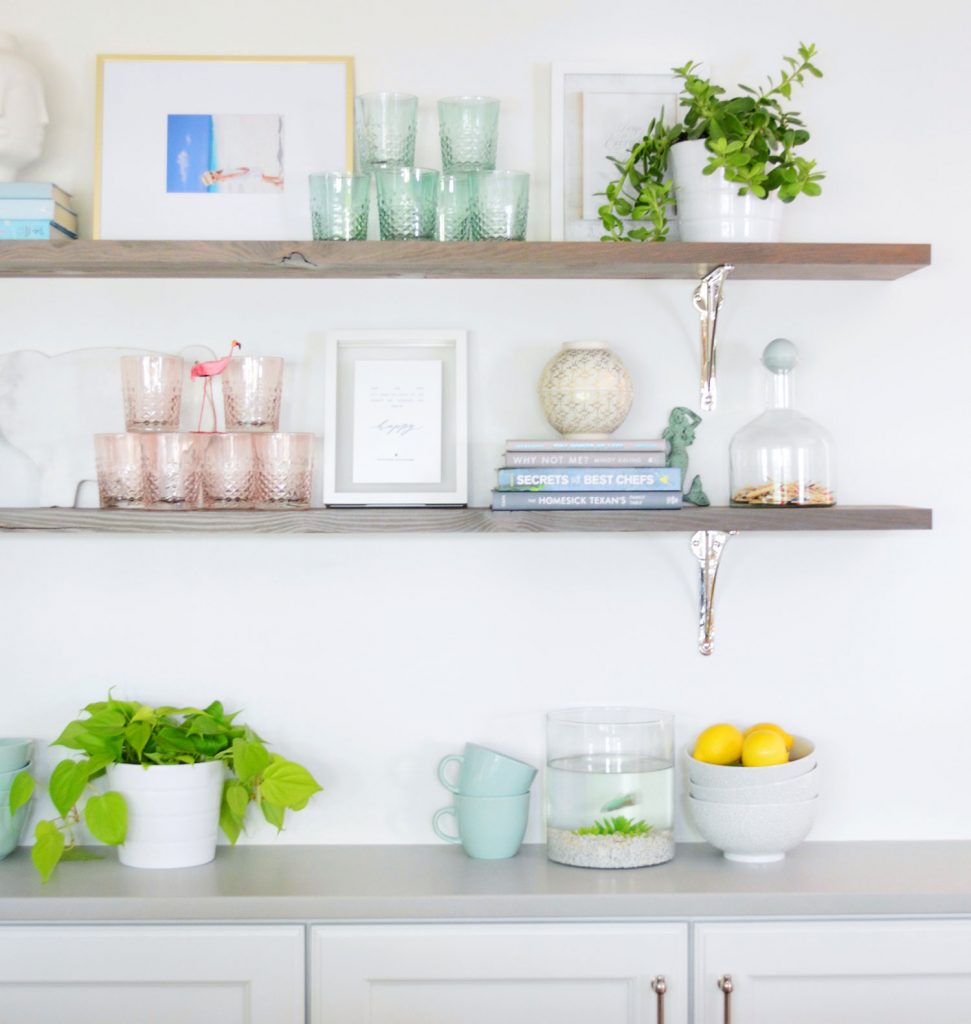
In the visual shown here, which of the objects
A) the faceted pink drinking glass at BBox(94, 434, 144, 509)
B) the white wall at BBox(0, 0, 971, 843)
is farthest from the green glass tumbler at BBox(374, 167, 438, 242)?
the faceted pink drinking glass at BBox(94, 434, 144, 509)

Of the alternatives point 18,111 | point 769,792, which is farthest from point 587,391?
point 18,111

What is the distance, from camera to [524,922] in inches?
69.4

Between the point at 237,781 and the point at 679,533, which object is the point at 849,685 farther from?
the point at 237,781

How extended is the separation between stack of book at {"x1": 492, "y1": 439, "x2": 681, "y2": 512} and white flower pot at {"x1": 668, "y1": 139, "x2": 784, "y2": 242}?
1.13 feet

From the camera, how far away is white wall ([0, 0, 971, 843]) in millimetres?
2053

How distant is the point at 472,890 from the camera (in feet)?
5.85

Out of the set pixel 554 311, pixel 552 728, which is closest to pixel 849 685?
pixel 552 728

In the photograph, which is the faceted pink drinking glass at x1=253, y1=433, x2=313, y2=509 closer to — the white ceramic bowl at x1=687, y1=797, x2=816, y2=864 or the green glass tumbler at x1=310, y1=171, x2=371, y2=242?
the green glass tumbler at x1=310, y1=171, x2=371, y2=242

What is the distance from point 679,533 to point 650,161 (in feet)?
1.99

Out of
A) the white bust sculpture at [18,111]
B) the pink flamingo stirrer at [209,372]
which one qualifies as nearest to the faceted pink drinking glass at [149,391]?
the pink flamingo stirrer at [209,372]

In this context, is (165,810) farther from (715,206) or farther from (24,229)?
(715,206)

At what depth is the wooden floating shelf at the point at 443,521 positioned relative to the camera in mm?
1843

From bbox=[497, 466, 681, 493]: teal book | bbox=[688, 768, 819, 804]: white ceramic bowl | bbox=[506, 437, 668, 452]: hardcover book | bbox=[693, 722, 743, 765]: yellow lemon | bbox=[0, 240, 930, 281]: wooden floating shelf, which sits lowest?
bbox=[688, 768, 819, 804]: white ceramic bowl

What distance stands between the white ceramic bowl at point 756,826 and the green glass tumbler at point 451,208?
3.14 feet
